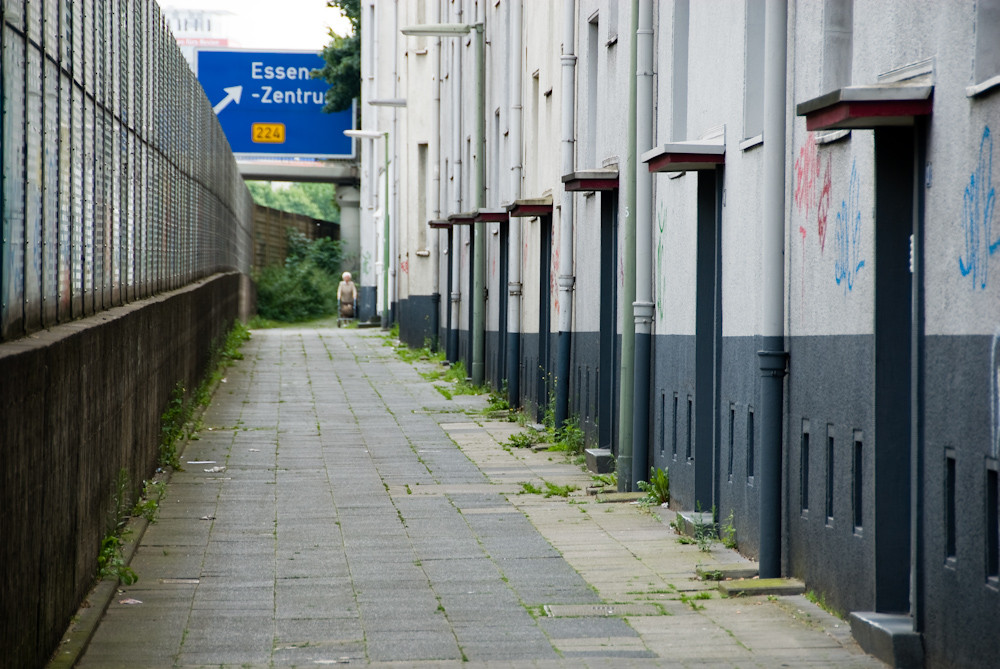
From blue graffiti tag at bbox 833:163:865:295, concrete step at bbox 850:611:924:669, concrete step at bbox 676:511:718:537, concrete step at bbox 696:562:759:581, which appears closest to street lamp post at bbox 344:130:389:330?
concrete step at bbox 676:511:718:537

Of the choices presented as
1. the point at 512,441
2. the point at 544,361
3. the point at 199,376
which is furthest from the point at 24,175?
the point at 199,376

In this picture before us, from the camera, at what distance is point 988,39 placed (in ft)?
17.8

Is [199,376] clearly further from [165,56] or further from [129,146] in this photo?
[129,146]

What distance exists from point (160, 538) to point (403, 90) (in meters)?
26.9

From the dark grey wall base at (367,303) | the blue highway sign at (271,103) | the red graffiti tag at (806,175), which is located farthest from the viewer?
the dark grey wall base at (367,303)

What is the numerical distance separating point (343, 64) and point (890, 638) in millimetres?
41332

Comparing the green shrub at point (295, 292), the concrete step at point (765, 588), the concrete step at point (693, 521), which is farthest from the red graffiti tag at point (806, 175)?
the green shrub at point (295, 292)

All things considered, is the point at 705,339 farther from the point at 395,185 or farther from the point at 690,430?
the point at 395,185

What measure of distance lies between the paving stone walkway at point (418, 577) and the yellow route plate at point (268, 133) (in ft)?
84.5

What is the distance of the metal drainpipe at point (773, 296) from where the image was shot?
25.6ft

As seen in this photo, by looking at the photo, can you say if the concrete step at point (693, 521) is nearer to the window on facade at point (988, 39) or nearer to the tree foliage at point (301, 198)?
the window on facade at point (988, 39)

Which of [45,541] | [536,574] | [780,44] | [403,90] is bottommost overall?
[536,574]

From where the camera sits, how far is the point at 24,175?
6.19 metres

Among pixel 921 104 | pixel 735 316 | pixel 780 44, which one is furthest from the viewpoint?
pixel 735 316
